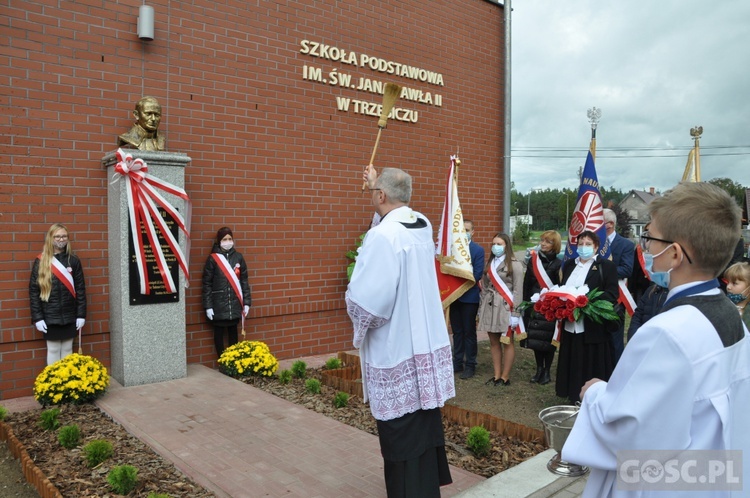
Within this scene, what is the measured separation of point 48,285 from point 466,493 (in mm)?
4803

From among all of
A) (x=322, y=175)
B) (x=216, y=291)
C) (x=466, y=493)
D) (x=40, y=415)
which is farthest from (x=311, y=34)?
(x=466, y=493)

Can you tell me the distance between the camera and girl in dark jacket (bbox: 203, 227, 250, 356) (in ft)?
23.8

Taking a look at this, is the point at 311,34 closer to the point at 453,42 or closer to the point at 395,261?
the point at 453,42

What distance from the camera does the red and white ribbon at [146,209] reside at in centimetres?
619

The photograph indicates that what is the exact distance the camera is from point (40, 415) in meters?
5.32

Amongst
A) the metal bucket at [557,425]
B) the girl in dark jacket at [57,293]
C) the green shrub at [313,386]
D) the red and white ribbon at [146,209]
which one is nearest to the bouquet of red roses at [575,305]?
the metal bucket at [557,425]

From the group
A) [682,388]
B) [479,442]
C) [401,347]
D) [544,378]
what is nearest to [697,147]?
[544,378]

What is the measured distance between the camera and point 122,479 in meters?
Answer: 3.74

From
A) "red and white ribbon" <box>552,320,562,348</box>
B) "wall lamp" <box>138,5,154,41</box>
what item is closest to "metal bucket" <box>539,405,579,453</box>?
"red and white ribbon" <box>552,320,562,348</box>

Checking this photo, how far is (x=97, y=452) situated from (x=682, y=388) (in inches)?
162

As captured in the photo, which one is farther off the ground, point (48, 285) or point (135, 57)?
point (135, 57)

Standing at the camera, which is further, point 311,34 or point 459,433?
point 311,34

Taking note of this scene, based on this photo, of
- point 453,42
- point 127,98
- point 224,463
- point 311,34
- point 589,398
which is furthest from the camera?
point 453,42

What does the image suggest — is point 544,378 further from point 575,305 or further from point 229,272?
point 229,272
